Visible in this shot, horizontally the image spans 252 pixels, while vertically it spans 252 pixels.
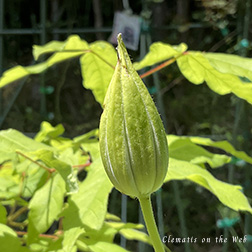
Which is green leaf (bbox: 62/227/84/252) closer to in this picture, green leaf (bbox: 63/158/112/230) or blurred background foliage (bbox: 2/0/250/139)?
green leaf (bbox: 63/158/112/230)

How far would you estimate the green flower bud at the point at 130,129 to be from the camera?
0.24 meters

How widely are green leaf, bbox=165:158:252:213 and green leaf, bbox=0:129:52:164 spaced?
15 cm

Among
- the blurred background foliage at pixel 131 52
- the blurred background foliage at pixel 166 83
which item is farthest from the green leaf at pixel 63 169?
the blurred background foliage at pixel 131 52

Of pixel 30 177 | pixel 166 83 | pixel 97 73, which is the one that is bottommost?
pixel 166 83

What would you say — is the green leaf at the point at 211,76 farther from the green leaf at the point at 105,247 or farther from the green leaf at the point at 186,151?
the green leaf at the point at 105,247

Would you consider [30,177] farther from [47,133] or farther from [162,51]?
[162,51]

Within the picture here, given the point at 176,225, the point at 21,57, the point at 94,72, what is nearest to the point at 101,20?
the point at 21,57

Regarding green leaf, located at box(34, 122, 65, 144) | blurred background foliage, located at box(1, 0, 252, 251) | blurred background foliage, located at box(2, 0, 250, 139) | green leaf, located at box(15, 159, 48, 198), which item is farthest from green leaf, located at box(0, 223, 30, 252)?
blurred background foliage, located at box(2, 0, 250, 139)

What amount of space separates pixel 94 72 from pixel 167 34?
1.76 m

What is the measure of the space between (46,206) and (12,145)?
0.27 ft

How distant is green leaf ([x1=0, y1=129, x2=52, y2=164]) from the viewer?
1.55ft

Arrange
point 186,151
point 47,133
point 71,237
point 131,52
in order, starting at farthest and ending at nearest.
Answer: point 131,52
point 47,133
point 186,151
point 71,237

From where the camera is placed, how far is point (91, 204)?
1.40 ft

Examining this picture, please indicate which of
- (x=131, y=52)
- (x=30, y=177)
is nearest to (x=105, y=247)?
(x=30, y=177)
